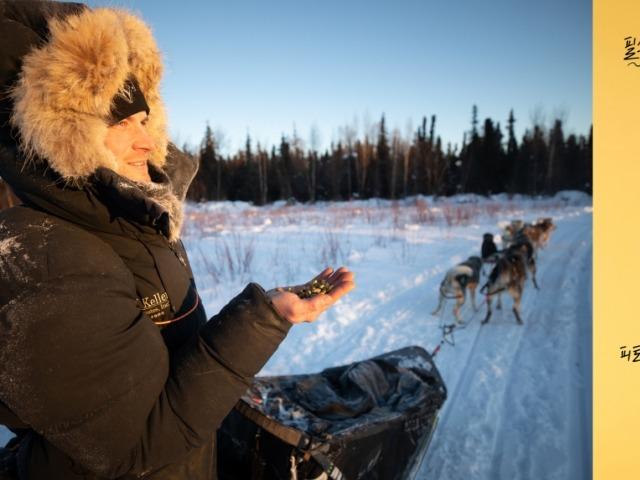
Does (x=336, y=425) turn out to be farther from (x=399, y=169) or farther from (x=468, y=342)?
(x=399, y=169)

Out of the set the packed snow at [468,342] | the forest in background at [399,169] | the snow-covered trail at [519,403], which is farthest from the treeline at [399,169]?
the snow-covered trail at [519,403]

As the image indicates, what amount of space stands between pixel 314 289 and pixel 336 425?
3.17 feet

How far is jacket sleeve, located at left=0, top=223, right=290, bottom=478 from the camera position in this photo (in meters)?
0.82

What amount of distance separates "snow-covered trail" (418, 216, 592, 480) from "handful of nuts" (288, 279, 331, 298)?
1915mm

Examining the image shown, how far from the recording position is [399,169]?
3712 centimetres

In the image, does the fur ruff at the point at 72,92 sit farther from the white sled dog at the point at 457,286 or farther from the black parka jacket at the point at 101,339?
the white sled dog at the point at 457,286

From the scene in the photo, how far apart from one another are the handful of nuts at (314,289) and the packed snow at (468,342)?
6.29 ft

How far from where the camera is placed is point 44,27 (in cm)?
104

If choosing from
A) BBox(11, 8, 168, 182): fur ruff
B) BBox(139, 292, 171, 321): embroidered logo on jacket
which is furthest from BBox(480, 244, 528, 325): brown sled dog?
BBox(11, 8, 168, 182): fur ruff

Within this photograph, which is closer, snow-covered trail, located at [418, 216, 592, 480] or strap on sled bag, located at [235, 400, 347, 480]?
strap on sled bag, located at [235, 400, 347, 480]

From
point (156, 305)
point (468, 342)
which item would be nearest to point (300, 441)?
point (156, 305)

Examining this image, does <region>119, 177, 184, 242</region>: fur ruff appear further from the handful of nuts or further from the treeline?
the treeline

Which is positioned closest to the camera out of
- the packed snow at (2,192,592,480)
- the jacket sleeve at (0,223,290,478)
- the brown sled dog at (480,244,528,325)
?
the jacket sleeve at (0,223,290,478)

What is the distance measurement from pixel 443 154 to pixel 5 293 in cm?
4475
